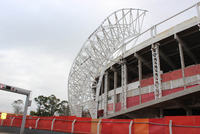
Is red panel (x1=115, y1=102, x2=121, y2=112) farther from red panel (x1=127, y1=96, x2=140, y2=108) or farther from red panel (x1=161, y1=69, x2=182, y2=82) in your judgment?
red panel (x1=161, y1=69, x2=182, y2=82)

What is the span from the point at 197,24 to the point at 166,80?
21.1 ft

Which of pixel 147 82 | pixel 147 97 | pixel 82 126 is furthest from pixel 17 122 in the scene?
pixel 147 82

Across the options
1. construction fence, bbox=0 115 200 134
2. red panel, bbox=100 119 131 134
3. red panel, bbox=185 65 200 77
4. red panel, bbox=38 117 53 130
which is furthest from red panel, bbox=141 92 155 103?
red panel, bbox=38 117 53 130

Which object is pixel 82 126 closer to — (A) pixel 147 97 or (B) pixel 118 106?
(A) pixel 147 97

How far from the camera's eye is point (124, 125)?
915 cm

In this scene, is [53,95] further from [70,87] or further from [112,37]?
[112,37]

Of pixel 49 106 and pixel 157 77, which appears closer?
pixel 157 77

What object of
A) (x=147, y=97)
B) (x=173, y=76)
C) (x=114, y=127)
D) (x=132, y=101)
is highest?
(x=173, y=76)

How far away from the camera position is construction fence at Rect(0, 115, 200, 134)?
26.4 feet


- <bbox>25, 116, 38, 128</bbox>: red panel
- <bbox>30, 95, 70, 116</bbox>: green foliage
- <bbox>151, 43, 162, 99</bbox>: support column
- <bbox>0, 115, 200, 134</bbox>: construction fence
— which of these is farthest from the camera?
<bbox>30, 95, 70, 116</bbox>: green foliage

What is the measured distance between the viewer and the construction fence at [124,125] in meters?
8.05

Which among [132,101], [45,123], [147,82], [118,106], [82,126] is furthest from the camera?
[118,106]

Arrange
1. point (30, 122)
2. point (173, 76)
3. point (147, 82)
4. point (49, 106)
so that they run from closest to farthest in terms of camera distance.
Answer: point (30, 122) → point (173, 76) → point (147, 82) → point (49, 106)

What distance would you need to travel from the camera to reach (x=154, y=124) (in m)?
8.17
